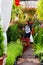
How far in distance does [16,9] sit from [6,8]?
671 cm

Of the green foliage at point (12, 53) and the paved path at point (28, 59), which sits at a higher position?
the green foliage at point (12, 53)

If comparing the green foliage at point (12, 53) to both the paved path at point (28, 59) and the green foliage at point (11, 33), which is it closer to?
the paved path at point (28, 59)

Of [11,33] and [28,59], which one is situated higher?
[11,33]

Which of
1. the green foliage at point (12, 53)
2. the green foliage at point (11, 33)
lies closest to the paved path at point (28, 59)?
the green foliage at point (12, 53)

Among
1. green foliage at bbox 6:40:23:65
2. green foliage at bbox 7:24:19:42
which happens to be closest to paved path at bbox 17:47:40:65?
green foliage at bbox 6:40:23:65

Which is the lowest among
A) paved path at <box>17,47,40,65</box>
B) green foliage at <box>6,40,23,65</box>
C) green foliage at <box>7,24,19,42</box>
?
paved path at <box>17,47,40,65</box>

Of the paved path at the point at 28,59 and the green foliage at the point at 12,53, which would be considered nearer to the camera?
the green foliage at the point at 12,53

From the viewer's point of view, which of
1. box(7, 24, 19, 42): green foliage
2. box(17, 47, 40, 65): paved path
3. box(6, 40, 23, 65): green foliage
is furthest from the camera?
box(7, 24, 19, 42): green foliage

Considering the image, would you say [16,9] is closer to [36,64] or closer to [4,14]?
[36,64]

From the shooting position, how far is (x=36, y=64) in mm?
7051

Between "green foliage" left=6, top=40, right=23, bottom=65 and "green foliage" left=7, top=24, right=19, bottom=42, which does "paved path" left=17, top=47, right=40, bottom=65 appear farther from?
"green foliage" left=7, top=24, right=19, bottom=42

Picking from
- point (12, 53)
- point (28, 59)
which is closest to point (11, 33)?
point (28, 59)

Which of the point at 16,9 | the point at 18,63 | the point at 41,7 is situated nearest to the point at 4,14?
the point at 18,63

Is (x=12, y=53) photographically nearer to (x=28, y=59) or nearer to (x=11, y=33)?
(x=28, y=59)
